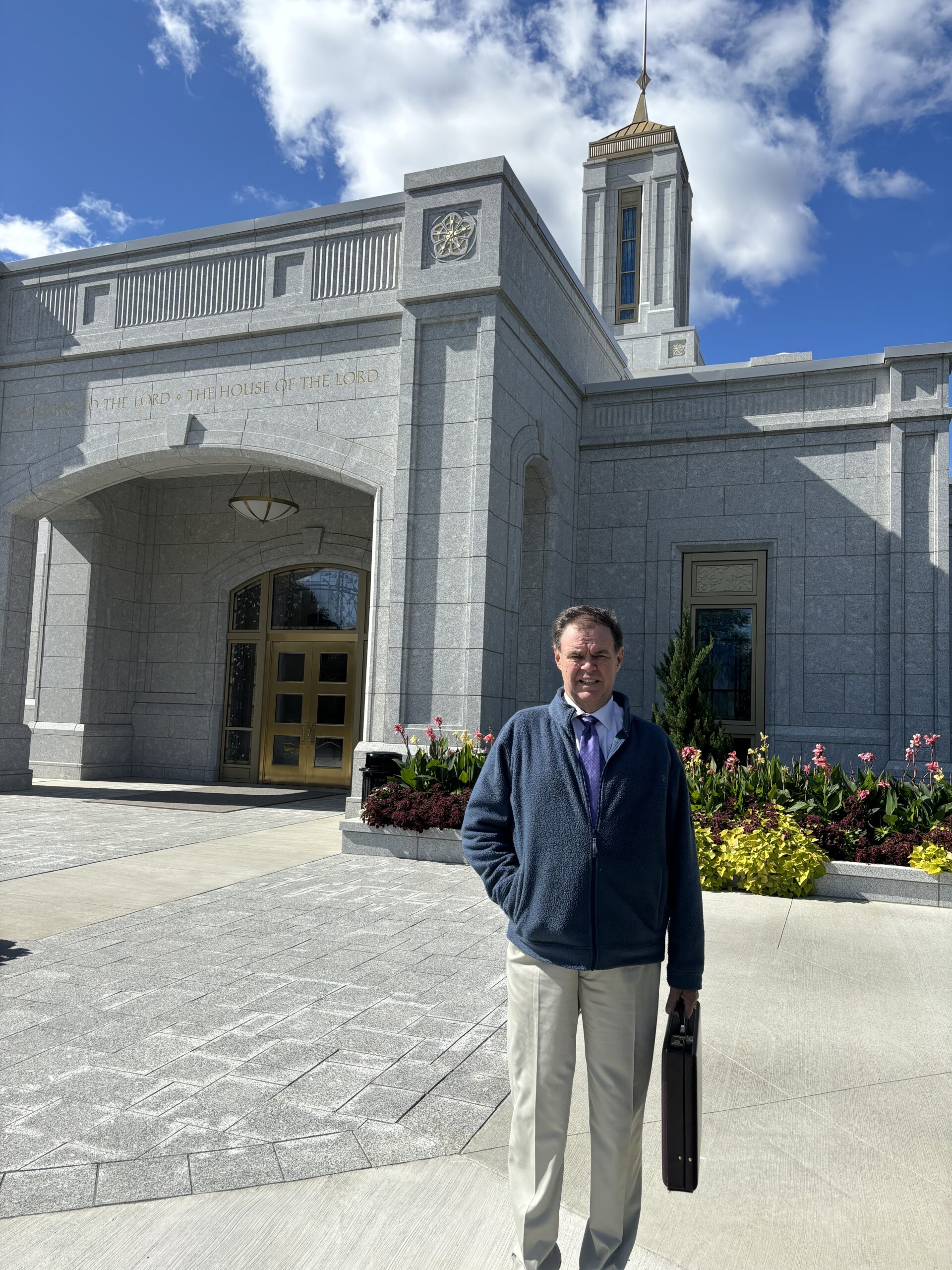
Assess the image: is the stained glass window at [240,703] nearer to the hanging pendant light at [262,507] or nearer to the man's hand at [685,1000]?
the hanging pendant light at [262,507]

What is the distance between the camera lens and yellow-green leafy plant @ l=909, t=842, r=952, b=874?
7805 millimetres

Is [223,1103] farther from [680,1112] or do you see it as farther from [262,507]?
[262,507]

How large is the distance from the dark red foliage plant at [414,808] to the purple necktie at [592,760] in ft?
21.8

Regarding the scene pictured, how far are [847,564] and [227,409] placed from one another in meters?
8.84

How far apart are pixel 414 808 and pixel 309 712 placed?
796cm

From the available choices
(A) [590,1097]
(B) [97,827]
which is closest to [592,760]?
(A) [590,1097]

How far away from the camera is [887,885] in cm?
798

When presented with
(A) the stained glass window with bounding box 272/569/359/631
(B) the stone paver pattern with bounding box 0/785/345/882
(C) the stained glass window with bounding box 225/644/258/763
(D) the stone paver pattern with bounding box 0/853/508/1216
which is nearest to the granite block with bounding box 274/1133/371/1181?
(D) the stone paver pattern with bounding box 0/853/508/1216

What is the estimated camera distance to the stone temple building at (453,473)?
1192 centimetres

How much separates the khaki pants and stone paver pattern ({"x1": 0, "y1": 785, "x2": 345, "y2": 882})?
6.66m

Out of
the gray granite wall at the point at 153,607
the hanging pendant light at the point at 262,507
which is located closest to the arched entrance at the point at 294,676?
the gray granite wall at the point at 153,607

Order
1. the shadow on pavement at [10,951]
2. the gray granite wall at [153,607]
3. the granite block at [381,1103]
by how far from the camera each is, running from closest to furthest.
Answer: the granite block at [381,1103] < the shadow on pavement at [10,951] < the gray granite wall at [153,607]

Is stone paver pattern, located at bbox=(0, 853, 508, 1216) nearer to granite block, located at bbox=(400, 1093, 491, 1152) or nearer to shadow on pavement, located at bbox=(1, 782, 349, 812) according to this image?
granite block, located at bbox=(400, 1093, 491, 1152)

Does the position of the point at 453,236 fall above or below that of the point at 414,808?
above
